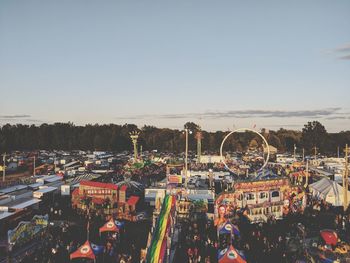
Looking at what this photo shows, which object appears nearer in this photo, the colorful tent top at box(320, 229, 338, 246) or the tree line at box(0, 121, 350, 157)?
the colorful tent top at box(320, 229, 338, 246)

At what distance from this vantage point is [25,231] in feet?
52.3

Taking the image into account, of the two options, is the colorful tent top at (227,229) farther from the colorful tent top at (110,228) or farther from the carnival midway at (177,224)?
the colorful tent top at (110,228)

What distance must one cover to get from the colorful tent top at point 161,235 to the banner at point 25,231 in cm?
622

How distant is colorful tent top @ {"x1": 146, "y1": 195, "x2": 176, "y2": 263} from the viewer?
484 inches

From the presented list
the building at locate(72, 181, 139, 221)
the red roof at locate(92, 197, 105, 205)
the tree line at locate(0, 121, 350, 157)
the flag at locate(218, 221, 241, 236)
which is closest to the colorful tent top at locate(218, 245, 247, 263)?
the flag at locate(218, 221, 241, 236)

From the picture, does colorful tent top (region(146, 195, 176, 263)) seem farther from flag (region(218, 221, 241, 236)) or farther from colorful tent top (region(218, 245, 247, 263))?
flag (region(218, 221, 241, 236))

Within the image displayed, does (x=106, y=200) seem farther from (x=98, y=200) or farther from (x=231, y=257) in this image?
(x=231, y=257)

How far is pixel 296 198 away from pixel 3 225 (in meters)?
17.7

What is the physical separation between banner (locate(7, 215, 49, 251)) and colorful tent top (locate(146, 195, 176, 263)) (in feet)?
20.4

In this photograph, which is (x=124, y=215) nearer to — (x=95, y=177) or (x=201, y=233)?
(x=201, y=233)

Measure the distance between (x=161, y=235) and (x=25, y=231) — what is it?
6.69 meters

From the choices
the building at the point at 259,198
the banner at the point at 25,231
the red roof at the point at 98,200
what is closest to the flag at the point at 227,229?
the building at the point at 259,198

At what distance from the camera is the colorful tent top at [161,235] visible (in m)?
12.3

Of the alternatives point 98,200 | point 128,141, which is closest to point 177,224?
point 98,200
